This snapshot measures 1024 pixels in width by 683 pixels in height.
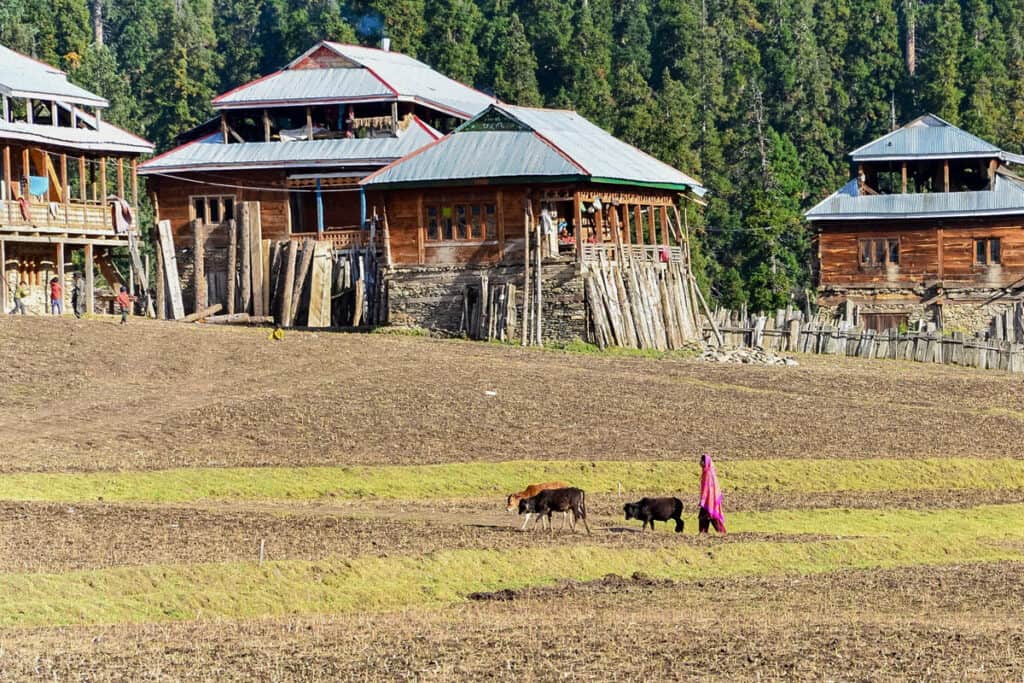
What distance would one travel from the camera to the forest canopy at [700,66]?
102750 millimetres

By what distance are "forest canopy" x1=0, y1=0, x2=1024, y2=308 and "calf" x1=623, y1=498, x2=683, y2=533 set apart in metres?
61.0

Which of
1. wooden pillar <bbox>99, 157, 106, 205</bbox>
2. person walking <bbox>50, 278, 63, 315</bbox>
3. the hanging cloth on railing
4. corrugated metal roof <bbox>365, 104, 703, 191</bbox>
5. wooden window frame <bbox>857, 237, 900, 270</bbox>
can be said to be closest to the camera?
person walking <bbox>50, 278, 63, 315</bbox>

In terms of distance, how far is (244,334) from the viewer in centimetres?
5425

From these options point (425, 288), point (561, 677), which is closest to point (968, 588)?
point (561, 677)

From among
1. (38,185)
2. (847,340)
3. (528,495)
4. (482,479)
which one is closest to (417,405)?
(482,479)

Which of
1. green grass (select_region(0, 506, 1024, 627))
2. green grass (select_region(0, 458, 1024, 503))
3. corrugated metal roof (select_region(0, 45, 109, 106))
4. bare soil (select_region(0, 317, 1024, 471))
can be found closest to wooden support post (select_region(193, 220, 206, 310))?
corrugated metal roof (select_region(0, 45, 109, 106))

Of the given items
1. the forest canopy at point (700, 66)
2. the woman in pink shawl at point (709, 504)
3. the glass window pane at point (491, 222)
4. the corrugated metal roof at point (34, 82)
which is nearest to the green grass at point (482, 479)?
the woman in pink shawl at point (709, 504)

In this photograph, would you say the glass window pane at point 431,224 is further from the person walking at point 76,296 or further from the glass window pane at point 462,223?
the person walking at point 76,296

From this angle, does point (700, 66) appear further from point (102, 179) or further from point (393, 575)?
point (393, 575)

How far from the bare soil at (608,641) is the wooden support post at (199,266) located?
131 ft

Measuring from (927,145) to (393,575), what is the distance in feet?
170

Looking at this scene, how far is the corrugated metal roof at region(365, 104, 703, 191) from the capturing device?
187ft

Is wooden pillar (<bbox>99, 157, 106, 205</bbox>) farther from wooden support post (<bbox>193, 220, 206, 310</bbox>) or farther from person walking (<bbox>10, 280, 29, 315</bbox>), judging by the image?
→ person walking (<bbox>10, 280, 29, 315</bbox>)

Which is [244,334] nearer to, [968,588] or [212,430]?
[212,430]
